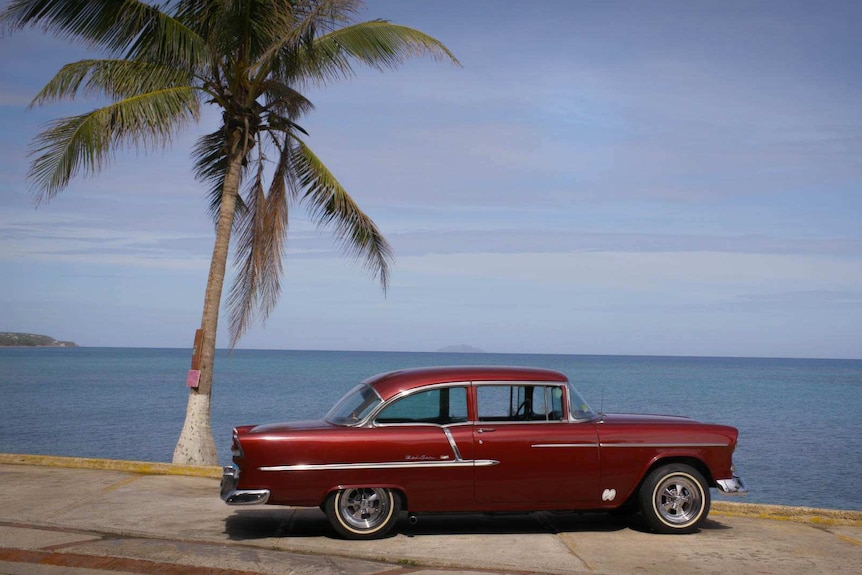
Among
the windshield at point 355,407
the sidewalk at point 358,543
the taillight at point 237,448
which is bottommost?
the sidewalk at point 358,543

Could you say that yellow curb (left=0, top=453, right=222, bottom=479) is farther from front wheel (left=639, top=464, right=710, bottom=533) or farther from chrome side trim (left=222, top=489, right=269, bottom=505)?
front wheel (left=639, top=464, right=710, bottom=533)

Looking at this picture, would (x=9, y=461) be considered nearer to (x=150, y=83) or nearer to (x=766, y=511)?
(x=150, y=83)

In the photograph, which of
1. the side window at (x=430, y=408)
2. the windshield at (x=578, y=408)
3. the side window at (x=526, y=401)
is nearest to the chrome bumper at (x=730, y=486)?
the windshield at (x=578, y=408)

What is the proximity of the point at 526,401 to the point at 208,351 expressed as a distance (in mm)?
6555

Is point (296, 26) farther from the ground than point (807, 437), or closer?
farther from the ground

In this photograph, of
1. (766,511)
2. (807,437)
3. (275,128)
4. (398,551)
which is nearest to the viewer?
(398,551)

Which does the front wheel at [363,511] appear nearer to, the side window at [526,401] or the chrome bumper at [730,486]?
the side window at [526,401]

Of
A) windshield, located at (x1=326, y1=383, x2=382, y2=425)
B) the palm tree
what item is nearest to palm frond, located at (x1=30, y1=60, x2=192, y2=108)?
the palm tree

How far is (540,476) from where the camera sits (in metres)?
8.66

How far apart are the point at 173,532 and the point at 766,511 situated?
21.3 feet

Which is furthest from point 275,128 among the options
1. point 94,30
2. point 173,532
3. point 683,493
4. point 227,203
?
point 683,493

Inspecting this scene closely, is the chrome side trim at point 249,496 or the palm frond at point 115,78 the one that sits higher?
the palm frond at point 115,78

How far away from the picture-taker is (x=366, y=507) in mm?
8562

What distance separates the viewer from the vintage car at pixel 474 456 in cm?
841
